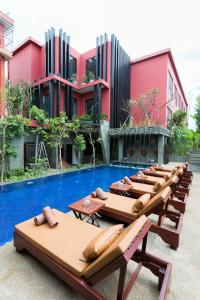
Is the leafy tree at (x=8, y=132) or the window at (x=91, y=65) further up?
the window at (x=91, y=65)

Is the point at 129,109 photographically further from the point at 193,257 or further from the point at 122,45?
the point at 193,257

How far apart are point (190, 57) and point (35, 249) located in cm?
4327

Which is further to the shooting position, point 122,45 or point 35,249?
point 122,45

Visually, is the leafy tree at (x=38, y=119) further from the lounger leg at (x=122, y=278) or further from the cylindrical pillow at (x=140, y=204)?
the lounger leg at (x=122, y=278)

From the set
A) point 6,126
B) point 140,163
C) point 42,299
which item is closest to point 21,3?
point 6,126

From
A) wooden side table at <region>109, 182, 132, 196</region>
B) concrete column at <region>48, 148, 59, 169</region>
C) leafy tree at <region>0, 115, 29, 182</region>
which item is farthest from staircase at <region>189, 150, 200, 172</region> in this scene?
leafy tree at <region>0, 115, 29, 182</region>

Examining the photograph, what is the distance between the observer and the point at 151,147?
607 inches

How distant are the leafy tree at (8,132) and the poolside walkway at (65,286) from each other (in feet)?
22.0

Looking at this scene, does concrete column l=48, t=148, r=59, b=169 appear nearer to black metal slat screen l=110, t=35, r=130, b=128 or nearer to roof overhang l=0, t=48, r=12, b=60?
black metal slat screen l=110, t=35, r=130, b=128

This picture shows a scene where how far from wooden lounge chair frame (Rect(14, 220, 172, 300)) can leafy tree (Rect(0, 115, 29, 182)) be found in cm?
728

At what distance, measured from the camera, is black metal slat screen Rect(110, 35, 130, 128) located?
15.9m

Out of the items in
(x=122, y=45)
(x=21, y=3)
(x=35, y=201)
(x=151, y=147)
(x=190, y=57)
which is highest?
(x=190, y=57)

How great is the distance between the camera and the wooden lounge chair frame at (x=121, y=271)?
5.27 feet

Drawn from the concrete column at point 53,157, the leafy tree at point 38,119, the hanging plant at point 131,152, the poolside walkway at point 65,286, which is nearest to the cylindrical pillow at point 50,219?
the poolside walkway at point 65,286
